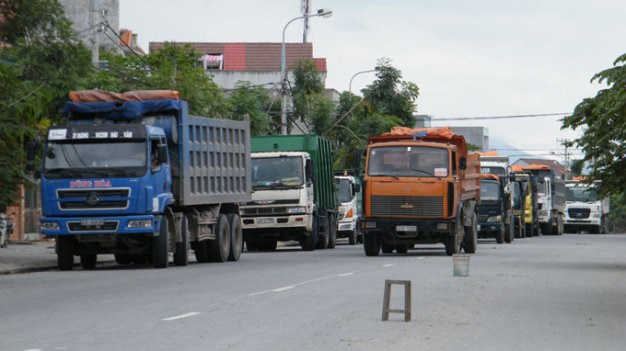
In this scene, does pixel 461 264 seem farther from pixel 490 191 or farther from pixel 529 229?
pixel 529 229

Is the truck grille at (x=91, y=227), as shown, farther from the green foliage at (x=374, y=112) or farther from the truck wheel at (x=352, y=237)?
the green foliage at (x=374, y=112)

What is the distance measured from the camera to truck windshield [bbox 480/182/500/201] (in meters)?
49.6

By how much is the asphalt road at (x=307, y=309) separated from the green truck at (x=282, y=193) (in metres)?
10.0

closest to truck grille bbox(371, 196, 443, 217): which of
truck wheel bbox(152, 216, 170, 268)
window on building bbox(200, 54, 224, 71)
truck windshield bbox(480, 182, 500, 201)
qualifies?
truck wheel bbox(152, 216, 170, 268)

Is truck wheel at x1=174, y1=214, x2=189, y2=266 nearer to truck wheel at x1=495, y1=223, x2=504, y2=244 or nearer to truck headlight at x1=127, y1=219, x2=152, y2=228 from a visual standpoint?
truck headlight at x1=127, y1=219, x2=152, y2=228

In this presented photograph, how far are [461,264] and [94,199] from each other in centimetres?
763

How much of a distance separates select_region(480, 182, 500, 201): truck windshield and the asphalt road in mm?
21835

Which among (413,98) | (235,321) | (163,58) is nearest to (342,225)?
(163,58)

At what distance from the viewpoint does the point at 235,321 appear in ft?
48.4

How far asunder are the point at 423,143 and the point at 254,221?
259 inches

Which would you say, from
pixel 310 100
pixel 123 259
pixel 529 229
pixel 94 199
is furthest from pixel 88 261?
pixel 529 229

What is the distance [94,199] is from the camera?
26.3 meters

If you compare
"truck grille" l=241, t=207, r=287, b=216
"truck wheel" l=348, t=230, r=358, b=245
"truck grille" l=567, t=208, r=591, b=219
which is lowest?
"truck wheel" l=348, t=230, r=358, b=245

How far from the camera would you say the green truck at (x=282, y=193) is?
3766 centimetres
